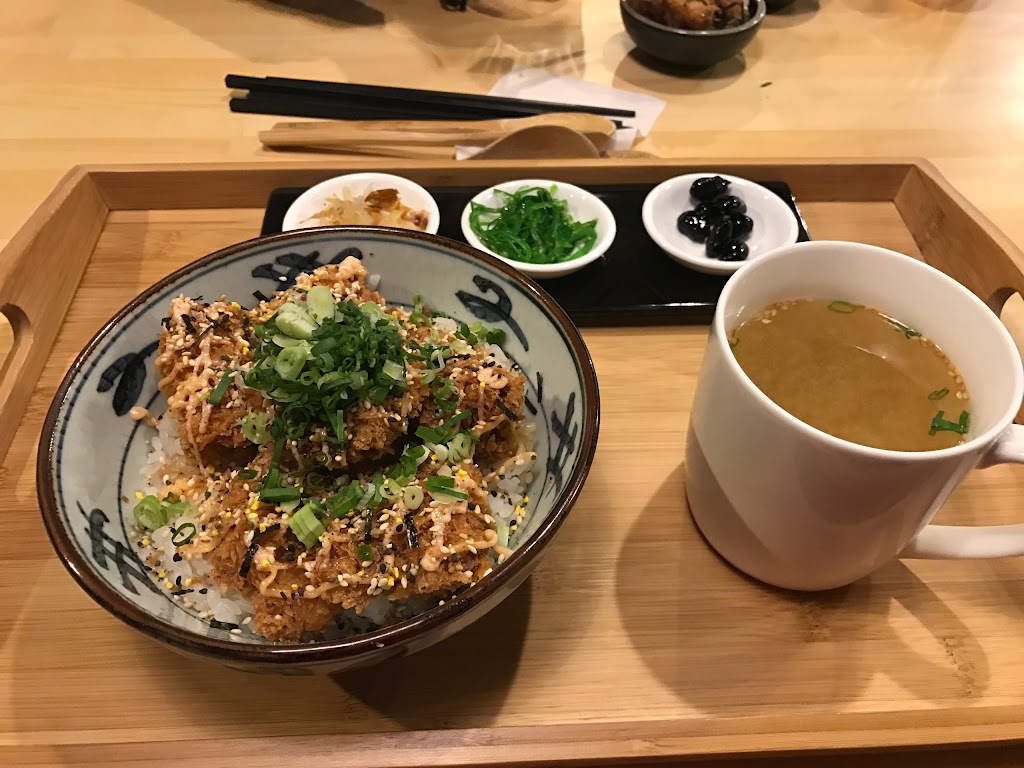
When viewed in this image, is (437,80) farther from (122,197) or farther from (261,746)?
(261,746)

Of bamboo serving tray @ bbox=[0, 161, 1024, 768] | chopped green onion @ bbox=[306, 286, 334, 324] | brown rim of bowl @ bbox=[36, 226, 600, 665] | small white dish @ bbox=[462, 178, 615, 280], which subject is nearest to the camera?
brown rim of bowl @ bbox=[36, 226, 600, 665]

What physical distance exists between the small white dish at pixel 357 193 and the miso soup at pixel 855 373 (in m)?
1.12

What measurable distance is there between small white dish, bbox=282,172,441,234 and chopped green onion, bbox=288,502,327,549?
3.63 feet

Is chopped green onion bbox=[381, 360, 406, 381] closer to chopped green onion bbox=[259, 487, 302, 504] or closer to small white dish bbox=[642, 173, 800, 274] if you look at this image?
chopped green onion bbox=[259, 487, 302, 504]

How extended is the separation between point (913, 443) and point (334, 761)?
1.03 meters

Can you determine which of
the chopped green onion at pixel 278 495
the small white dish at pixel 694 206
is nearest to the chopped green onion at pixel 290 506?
the chopped green onion at pixel 278 495

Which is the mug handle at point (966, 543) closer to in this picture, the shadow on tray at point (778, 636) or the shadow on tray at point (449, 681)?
the shadow on tray at point (778, 636)

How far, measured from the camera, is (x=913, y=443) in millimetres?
1133

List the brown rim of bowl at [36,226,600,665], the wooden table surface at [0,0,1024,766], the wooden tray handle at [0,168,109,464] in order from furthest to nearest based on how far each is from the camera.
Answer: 1. the wooden table surface at [0,0,1024,766]
2. the wooden tray handle at [0,168,109,464]
3. the brown rim of bowl at [36,226,600,665]

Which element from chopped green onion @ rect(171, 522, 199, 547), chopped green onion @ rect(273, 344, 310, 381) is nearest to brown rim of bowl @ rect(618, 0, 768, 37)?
chopped green onion @ rect(273, 344, 310, 381)

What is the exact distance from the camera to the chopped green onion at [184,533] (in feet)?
4.16

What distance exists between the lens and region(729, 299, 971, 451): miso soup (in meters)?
1.15

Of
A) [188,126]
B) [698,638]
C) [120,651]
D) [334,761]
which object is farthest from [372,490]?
[188,126]

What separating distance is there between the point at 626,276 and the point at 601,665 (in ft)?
3.65
